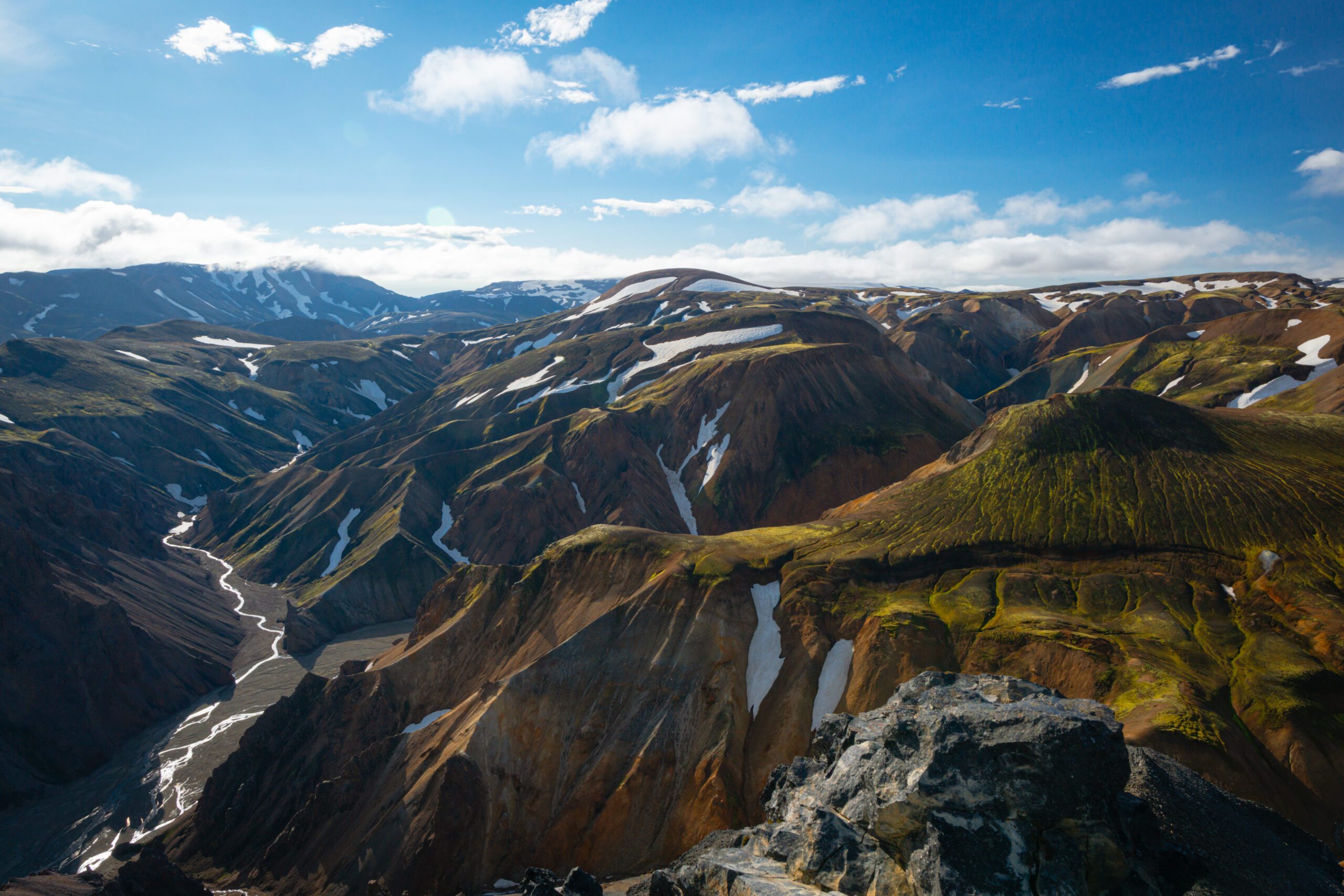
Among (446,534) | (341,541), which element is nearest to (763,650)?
(446,534)

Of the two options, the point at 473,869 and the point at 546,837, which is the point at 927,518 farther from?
the point at 473,869

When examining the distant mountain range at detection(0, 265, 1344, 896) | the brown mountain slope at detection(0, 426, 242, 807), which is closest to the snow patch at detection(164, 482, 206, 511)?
the brown mountain slope at detection(0, 426, 242, 807)

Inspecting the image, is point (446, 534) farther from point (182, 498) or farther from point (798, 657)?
point (798, 657)

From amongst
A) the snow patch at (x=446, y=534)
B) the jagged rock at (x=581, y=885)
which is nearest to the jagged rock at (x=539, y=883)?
the jagged rock at (x=581, y=885)

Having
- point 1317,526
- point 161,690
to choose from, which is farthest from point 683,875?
point 161,690

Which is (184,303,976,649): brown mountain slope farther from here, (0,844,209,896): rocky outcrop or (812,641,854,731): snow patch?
(0,844,209,896): rocky outcrop
